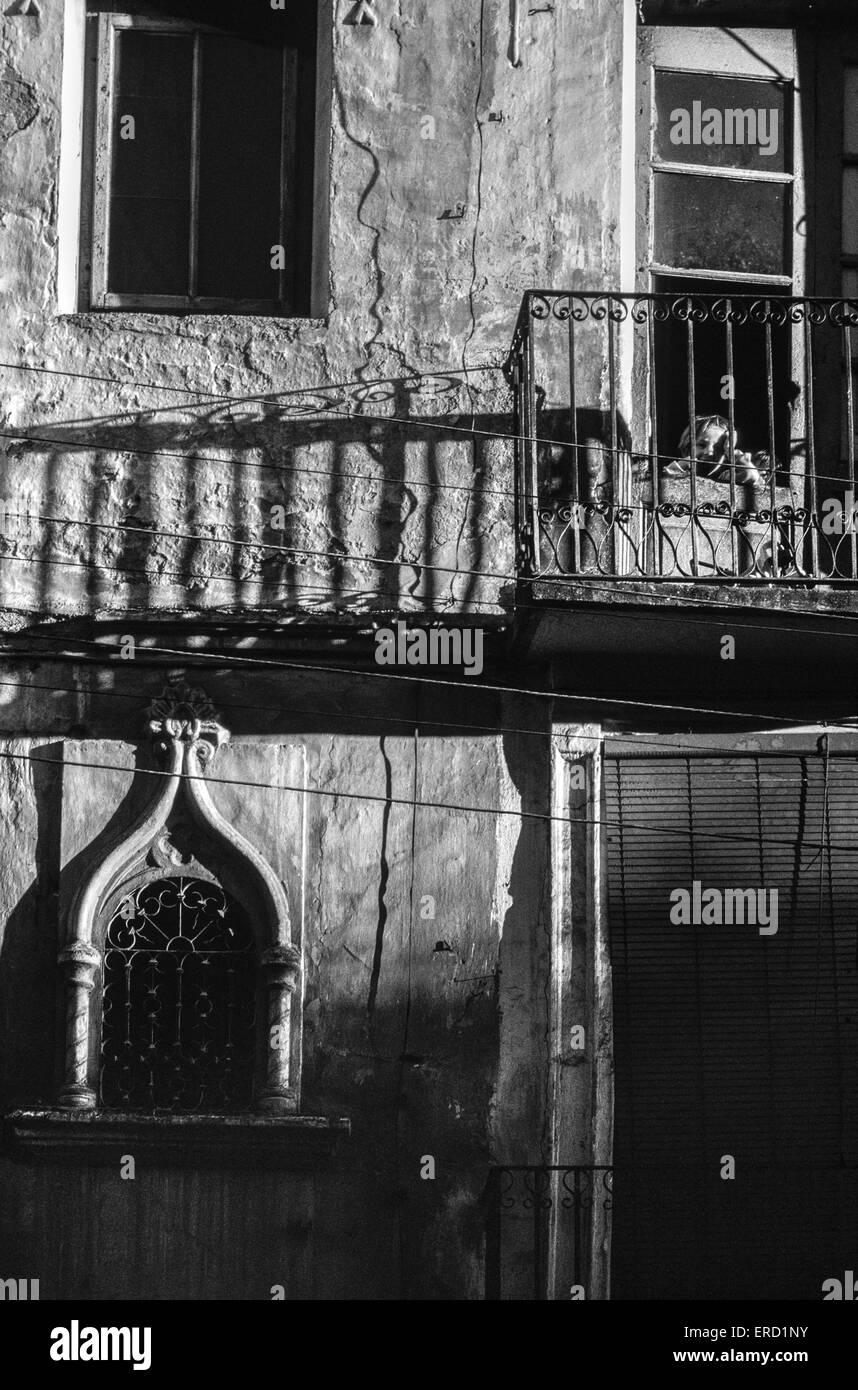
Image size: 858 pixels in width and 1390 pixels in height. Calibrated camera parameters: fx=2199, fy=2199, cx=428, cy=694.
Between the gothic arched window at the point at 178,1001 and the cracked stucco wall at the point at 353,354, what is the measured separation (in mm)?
1246

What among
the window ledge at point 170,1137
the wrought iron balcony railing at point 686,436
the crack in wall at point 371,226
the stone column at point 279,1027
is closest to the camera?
the window ledge at point 170,1137

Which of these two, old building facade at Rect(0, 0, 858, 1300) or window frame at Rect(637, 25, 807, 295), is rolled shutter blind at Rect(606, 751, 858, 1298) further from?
window frame at Rect(637, 25, 807, 295)

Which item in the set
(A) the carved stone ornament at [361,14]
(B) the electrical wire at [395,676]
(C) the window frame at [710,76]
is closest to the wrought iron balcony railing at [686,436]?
(C) the window frame at [710,76]

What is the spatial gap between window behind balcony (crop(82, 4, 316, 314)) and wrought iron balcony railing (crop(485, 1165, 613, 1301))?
12.4 feet

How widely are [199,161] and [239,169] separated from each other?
0.17 meters

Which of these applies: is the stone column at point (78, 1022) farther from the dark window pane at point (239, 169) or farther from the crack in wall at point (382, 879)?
the dark window pane at point (239, 169)

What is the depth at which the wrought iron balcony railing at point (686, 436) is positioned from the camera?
8.77 metres

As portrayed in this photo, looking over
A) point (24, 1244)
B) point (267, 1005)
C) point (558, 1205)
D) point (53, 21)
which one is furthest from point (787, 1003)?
point (53, 21)

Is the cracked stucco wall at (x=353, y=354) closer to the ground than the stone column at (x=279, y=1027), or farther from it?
farther from it

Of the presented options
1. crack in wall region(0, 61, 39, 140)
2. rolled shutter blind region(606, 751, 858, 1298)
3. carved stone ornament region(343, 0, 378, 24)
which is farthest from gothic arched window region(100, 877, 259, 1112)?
carved stone ornament region(343, 0, 378, 24)

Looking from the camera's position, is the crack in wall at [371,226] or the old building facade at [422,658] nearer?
the old building facade at [422,658]

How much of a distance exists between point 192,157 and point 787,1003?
4366 mm

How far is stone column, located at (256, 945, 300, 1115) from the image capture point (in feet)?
27.8

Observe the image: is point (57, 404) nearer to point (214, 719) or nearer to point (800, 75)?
point (214, 719)
